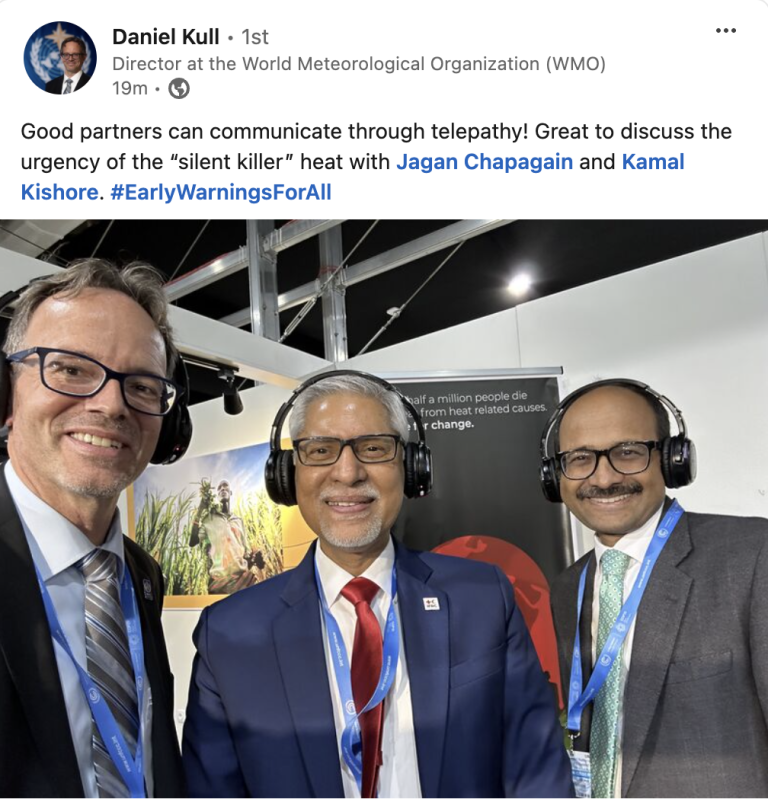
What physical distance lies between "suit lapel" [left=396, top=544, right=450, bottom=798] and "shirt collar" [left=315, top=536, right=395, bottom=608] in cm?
4

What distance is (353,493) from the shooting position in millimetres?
1758

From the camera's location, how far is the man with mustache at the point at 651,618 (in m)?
1.67

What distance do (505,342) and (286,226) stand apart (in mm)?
1260

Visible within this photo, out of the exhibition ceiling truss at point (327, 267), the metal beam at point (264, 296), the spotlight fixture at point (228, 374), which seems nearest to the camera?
the exhibition ceiling truss at point (327, 267)

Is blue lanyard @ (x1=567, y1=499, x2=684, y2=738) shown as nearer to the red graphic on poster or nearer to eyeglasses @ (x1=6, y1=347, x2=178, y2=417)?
the red graphic on poster

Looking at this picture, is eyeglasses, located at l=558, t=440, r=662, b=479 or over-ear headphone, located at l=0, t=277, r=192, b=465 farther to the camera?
eyeglasses, located at l=558, t=440, r=662, b=479

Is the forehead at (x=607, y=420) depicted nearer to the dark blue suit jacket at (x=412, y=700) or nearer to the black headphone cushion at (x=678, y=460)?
the black headphone cushion at (x=678, y=460)

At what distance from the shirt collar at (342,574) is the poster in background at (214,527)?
1164 mm

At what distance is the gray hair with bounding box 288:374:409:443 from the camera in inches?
71.7

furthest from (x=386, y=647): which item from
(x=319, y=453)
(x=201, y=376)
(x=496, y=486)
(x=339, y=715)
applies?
(x=201, y=376)
